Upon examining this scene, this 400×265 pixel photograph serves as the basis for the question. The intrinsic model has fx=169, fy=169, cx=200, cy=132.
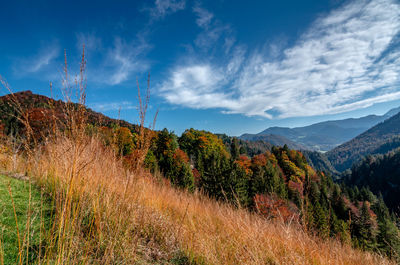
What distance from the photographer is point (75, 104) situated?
158 cm

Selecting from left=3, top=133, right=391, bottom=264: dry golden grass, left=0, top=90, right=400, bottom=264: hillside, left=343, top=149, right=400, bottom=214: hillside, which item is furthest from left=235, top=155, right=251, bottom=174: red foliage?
left=343, top=149, right=400, bottom=214: hillside

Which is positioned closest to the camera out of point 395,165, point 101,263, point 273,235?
point 101,263

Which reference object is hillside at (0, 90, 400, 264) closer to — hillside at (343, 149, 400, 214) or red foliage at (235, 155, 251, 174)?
red foliage at (235, 155, 251, 174)

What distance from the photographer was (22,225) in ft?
6.16

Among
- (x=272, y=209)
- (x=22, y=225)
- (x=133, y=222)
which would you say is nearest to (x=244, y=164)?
(x=272, y=209)

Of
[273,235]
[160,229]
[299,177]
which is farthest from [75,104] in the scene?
[299,177]

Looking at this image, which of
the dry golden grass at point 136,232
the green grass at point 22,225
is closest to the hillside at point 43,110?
the dry golden grass at point 136,232

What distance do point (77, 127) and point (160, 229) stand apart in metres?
1.80

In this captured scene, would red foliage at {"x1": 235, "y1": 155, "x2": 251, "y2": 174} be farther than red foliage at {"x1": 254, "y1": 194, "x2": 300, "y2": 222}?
Yes

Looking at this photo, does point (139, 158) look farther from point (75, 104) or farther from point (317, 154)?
point (317, 154)

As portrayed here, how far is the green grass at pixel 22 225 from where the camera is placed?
4.04 feet

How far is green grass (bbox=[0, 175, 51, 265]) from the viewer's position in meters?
1.23

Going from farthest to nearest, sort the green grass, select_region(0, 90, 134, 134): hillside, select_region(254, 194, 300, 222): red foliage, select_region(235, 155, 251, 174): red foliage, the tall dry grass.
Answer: select_region(235, 155, 251, 174): red foliage
select_region(254, 194, 300, 222): red foliage
the tall dry grass
select_region(0, 90, 134, 134): hillside
the green grass

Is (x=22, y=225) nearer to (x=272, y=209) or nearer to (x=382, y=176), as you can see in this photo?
(x=272, y=209)
